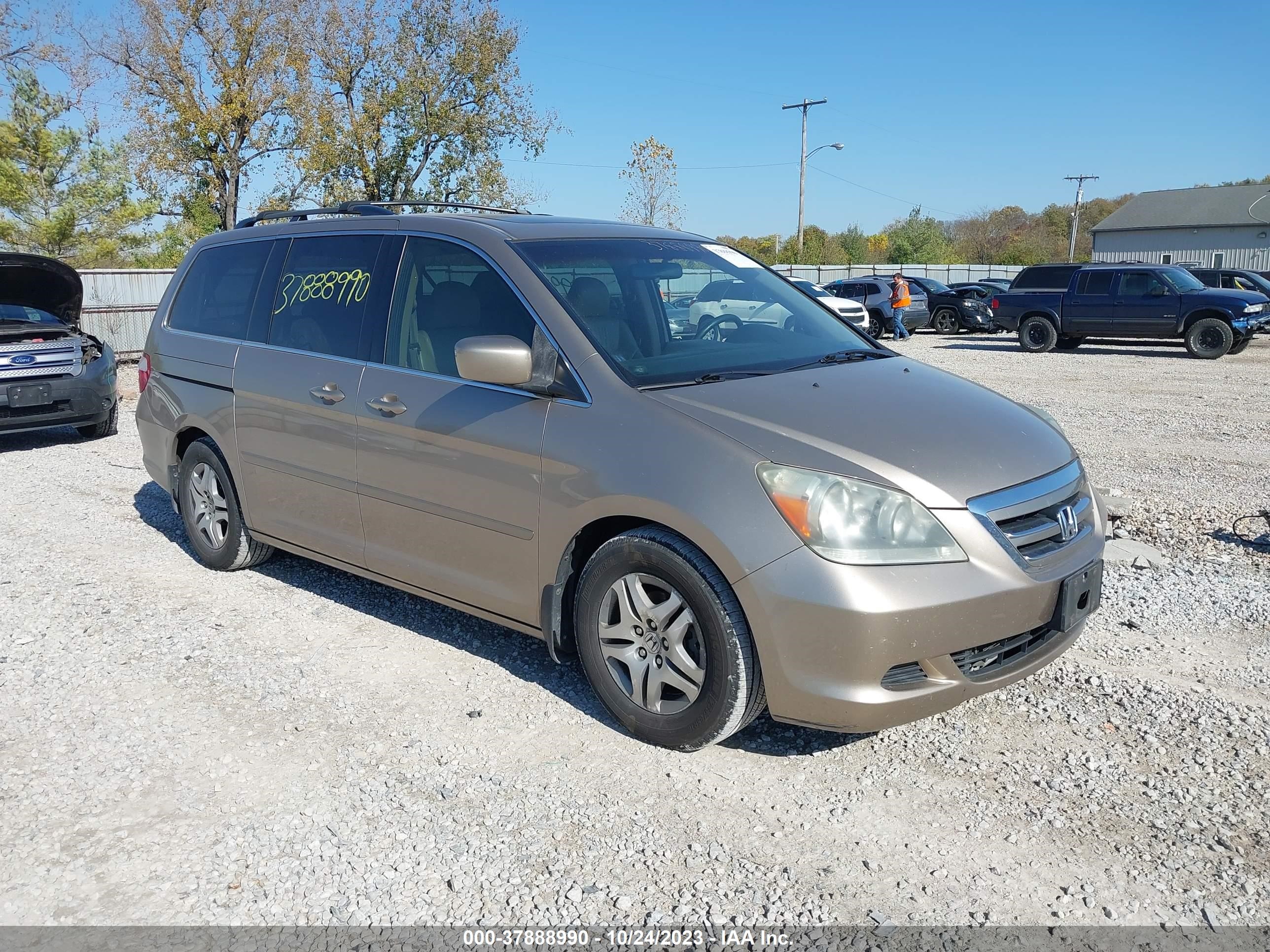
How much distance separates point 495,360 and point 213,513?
2748mm

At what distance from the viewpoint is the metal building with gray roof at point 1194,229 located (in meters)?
55.2

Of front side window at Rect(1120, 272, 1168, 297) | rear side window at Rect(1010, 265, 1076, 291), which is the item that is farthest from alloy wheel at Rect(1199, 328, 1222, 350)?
rear side window at Rect(1010, 265, 1076, 291)

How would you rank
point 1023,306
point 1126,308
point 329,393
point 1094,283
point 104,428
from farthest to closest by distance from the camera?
point 1023,306 < point 1094,283 < point 1126,308 < point 104,428 < point 329,393

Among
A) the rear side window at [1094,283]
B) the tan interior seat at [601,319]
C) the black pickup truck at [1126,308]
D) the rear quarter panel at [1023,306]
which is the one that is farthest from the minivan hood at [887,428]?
the rear quarter panel at [1023,306]

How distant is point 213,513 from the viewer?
561cm

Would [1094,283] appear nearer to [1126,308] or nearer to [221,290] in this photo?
[1126,308]

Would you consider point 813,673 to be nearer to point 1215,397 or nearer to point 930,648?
point 930,648

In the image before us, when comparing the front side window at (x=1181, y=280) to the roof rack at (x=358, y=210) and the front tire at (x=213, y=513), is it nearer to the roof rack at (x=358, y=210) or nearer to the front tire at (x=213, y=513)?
the roof rack at (x=358, y=210)

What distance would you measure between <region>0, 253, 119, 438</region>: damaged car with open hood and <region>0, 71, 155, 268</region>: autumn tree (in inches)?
1103

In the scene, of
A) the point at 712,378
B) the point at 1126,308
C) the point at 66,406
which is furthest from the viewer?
the point at 1126,308

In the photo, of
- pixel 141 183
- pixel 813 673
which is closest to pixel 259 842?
pixel 813 673

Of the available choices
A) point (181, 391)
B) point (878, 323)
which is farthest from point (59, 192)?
point (181, 391)

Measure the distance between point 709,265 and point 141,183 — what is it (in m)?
30.4

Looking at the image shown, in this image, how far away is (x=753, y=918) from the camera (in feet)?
8.77
